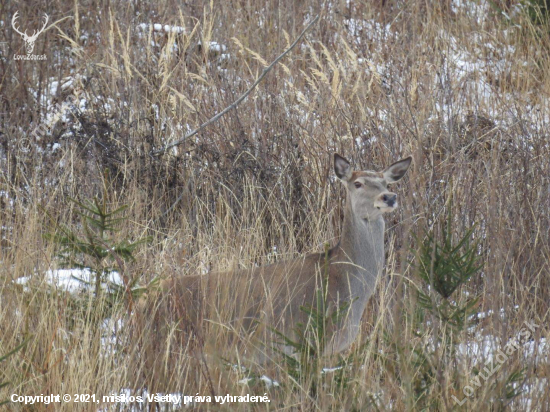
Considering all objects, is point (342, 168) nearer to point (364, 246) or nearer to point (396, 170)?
point (396, 170)

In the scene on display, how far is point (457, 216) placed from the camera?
5.27 metres

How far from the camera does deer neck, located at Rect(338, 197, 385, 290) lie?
4.38 meters

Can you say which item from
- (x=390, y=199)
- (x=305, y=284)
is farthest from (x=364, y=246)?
(x=305, y=284)

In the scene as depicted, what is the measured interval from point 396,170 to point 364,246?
58 centimetres

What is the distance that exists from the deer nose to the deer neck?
0.22 metres

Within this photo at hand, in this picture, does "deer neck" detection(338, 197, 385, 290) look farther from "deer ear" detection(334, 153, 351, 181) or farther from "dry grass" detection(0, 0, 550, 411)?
"deer ear" detection(334, 153, 351, 181)

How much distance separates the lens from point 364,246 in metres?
4.43

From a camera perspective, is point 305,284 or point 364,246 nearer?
point 305,284

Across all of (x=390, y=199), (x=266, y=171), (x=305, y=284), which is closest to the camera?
(x=305, y=284)

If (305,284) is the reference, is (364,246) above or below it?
A: above

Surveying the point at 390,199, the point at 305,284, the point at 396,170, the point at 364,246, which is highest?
the point at 396,170

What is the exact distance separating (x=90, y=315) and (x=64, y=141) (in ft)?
11.2

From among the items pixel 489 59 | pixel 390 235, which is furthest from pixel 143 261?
pixel 489 59

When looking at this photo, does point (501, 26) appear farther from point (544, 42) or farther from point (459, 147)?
point (459, 147)
